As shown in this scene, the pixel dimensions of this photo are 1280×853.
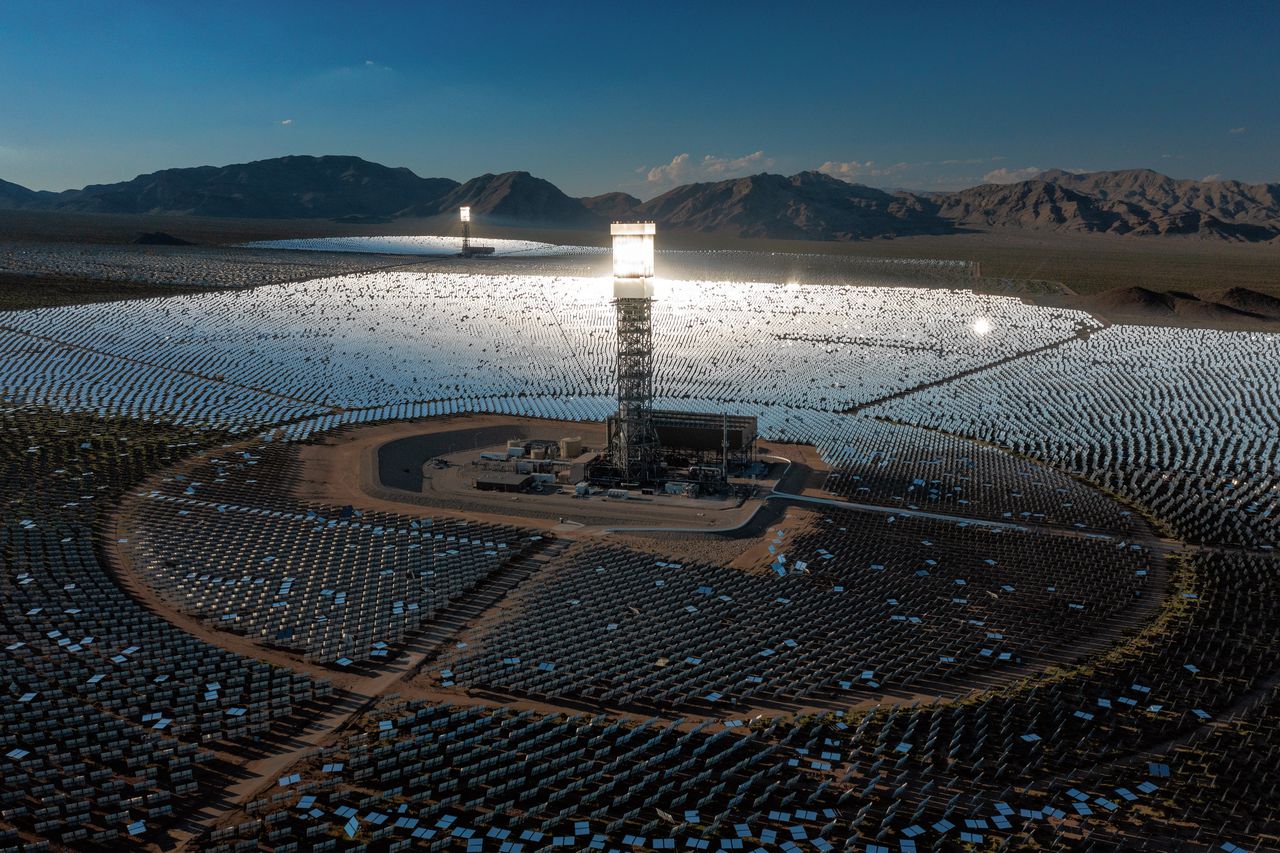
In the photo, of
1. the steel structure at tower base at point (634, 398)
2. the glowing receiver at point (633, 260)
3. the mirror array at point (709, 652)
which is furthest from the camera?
the glowing receiver at point (633, 260)

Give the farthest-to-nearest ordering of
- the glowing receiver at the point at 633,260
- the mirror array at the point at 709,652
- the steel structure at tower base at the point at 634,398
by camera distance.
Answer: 1. the glowing receiver at the point at 633,260
2. the steel structure at tower base at the point at 634,398
3. the mirror array at the point at 709,652

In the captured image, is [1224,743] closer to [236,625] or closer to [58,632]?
[236,625]

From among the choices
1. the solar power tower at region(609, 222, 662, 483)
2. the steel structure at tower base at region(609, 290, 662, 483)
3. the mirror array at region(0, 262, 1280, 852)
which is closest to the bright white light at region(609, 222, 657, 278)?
the solar power tower at region(609, 222, 662, 483)

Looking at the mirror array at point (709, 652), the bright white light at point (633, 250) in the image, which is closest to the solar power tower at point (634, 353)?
the bright white light at point (633, 250)

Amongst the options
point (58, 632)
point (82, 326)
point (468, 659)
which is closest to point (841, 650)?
point (468, 659)

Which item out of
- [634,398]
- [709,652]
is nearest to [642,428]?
[634,398]

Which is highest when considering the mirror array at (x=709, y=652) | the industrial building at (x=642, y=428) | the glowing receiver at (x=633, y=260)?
the glowing receiver at (x=633, y=260)

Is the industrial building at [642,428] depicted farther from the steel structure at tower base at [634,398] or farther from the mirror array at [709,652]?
the mirror array at [709,652]

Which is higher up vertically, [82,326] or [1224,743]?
[82,326]
